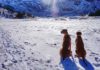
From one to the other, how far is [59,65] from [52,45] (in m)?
3.17

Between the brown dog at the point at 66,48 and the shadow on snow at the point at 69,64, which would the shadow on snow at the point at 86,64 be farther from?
the brown dog at the point at 66,48

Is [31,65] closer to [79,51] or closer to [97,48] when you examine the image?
[79,51]

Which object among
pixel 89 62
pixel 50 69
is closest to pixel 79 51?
pixel 89 62

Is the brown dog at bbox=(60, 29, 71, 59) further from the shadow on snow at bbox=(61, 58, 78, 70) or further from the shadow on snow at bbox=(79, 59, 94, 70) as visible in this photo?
the shadow on snow at bbox=(79, 59, 94, 70)

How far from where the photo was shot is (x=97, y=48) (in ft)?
28.0

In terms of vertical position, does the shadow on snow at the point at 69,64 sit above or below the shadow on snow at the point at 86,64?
above

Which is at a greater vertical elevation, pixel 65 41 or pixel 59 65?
pixel 65 41

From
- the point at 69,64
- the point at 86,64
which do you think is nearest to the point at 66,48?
the point at 69,64

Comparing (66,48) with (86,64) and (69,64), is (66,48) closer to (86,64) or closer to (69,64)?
(69,64)

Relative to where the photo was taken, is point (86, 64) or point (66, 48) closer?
point (86, 64)

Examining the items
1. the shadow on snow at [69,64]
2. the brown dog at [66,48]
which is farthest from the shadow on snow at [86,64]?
the brown dog at [66,48]

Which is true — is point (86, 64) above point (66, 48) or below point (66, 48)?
below

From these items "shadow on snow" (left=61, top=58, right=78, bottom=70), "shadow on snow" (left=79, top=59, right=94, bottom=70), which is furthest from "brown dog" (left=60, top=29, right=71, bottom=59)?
"shadow on snow" (left=79, top=59, right=94, bottom=70)

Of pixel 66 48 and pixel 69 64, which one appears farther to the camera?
pixel 66 48
